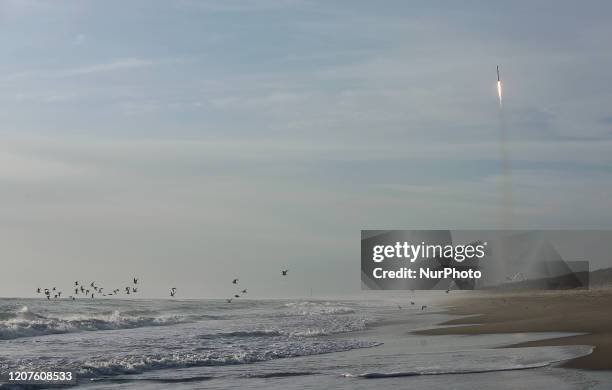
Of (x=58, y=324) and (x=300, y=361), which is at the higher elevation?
(x=300, y=361)

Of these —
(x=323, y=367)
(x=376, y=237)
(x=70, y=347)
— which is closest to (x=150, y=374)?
(x=323, y=367)

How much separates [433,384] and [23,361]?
15.6 meters

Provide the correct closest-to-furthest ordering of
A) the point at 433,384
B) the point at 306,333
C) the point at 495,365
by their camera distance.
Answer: the point at 433,384, the point at 495,365, the point at 306,333

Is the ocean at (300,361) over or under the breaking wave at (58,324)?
over

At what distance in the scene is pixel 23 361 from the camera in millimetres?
26719

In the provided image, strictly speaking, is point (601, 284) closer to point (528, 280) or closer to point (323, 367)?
point (528, 280)

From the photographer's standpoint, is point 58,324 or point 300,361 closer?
point 300,361

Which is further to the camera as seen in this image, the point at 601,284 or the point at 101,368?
the point at 601,284

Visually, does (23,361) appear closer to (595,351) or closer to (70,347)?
(70,347)

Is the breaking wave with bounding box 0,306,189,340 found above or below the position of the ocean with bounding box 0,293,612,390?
below

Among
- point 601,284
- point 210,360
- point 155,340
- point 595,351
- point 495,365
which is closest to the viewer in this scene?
point 495,365

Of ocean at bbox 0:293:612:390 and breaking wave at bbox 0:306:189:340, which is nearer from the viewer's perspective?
ocean at bbox 0:293:612:390

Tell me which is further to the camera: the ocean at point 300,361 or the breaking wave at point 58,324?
the breaking wave at point 58,324

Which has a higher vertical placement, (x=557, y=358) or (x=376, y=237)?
(x=376, y=237)
